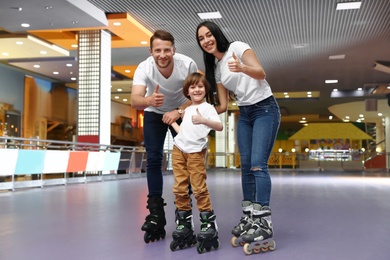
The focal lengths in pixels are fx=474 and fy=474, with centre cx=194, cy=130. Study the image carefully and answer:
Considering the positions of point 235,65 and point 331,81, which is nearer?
point 235,65

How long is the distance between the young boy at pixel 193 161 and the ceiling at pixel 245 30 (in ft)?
23.2

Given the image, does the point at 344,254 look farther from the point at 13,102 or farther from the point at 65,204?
the point at 13,102

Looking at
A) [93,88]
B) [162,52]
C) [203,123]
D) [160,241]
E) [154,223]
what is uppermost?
[93,88]

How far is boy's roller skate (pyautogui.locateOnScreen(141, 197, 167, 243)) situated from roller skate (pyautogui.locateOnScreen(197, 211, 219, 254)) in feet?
1.24

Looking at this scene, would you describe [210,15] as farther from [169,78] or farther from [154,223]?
[154,223]

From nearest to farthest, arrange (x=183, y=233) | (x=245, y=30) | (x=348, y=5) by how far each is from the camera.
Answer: (x=183, y=233), (x=348, y=5), (x=245, y=30)

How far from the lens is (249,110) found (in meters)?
2.90

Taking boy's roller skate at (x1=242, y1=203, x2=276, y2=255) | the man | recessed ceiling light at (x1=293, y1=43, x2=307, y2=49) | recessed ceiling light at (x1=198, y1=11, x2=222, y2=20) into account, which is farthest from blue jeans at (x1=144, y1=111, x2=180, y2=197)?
recessed ceiling light at (x1=293, y1=43, x2=307, y2=49)

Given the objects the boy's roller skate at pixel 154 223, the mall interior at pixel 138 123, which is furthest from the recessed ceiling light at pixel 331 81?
the boy's roller skate at pixel 154 223

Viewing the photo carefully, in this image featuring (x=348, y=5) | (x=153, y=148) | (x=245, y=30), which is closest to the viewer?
(x=153, y=148)

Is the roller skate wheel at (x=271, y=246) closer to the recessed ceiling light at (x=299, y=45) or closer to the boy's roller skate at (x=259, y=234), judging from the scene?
the boy's roller skate at (x=259, y=234)

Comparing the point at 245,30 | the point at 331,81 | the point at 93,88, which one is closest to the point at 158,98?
the point at 93,88

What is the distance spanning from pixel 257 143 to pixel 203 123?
41cm

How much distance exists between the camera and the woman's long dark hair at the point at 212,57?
2.75 metres
